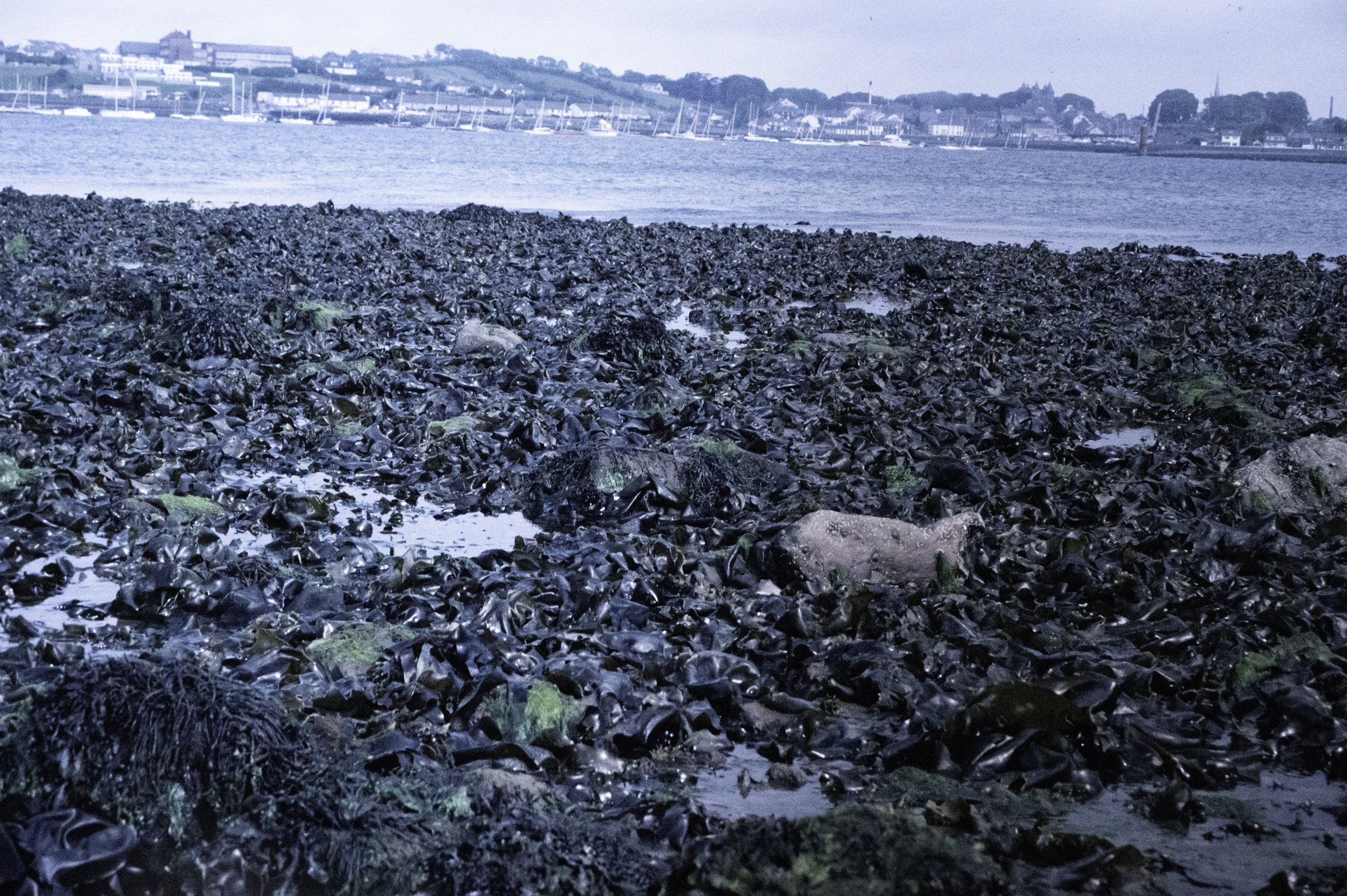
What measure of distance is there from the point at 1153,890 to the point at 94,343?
971 centimetres

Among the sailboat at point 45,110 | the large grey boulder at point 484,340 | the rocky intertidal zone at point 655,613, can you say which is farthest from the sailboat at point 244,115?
the rocky intertidal zone at point 655,613

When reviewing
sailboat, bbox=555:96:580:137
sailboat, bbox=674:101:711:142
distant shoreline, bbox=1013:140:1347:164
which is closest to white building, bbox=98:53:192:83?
sailboat, bbox=555:96:580:137

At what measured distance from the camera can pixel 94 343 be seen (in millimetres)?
9711

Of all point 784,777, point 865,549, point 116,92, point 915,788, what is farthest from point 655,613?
point 116,92

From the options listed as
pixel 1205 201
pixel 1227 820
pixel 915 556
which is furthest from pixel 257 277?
pixel 1205 201

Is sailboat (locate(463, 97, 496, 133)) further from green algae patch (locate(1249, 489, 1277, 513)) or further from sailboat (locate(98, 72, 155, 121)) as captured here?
green algae patch (locate(1249, 489, 1277, 513))

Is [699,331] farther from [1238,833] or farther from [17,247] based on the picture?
[17,247]

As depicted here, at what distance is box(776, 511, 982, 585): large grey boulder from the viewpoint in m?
5.12

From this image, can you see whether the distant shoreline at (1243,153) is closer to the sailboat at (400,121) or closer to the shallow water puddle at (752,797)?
the sailboat at (400,121)

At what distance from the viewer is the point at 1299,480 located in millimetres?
6055

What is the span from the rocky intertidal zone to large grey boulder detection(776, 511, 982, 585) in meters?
0.02

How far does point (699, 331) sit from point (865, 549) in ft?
24.8

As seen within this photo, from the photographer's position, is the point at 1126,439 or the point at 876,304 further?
the point at 876,304

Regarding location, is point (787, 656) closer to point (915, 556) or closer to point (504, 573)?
point (915, 556)
